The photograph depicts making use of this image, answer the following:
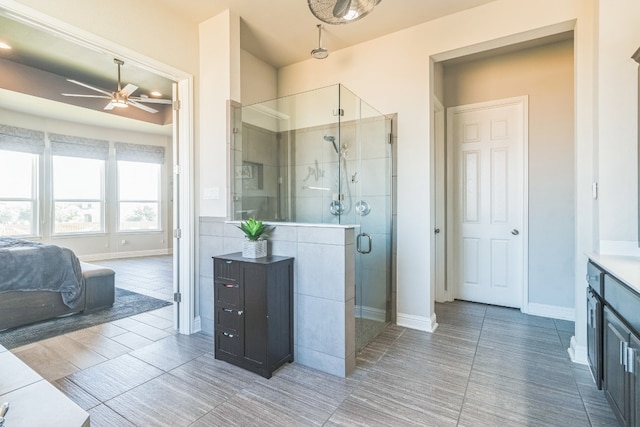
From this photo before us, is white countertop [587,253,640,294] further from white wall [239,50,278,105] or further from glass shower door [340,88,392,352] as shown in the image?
white wall [239,50,278,105]

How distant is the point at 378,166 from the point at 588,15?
191cm

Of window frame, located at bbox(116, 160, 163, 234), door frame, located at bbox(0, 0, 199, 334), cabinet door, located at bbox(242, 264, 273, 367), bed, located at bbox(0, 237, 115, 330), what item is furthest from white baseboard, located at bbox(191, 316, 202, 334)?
window frame, located at bbox(116, 160, 163, 234)

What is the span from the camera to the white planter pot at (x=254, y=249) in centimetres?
239

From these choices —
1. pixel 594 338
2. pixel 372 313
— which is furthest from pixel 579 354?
pixel 372 313

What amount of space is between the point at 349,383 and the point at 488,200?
279 centimetres

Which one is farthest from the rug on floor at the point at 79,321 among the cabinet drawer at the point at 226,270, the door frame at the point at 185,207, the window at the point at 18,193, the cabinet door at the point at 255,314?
the window at the point at 18,193

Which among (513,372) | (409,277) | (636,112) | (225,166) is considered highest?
(636,112)

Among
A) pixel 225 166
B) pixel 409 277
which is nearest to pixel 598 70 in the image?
pixel 409 277

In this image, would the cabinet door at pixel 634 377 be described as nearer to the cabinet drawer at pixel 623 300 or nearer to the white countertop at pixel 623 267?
the cabinet drawer at pixel 623 300

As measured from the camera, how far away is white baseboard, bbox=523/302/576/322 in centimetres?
329

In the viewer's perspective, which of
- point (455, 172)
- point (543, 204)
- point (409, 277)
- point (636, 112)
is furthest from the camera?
point (455, 172)

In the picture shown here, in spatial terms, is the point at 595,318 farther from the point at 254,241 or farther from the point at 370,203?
the point at 254,241

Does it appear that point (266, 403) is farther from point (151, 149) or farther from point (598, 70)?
point (151, 149)

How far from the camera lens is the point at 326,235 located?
226 centimetres
